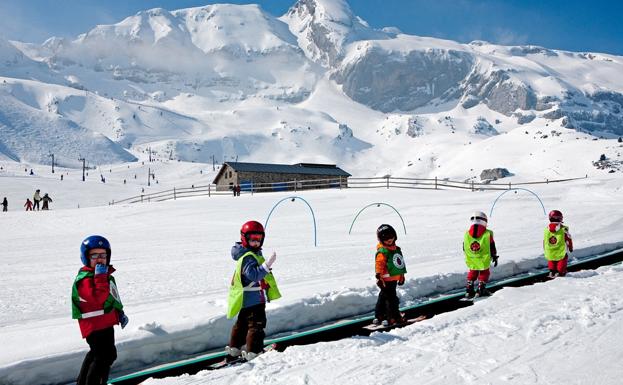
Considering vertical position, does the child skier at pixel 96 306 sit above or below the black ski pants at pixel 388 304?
above

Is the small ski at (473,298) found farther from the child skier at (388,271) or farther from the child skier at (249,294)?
the child skier at (249,294)

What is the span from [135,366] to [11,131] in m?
169

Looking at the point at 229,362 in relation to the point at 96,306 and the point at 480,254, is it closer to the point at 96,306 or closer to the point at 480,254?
the point at 96,306

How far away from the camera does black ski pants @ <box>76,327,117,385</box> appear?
415cm

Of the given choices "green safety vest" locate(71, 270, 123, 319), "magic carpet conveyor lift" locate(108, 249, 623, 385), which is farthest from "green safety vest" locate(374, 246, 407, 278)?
"green safety vest" locate(71, 270, 123, 319)

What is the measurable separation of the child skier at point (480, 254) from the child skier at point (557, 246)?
7.51 ft

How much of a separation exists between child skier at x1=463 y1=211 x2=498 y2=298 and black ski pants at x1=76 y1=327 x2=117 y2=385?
19.5 feet

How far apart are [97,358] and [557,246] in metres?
8.81

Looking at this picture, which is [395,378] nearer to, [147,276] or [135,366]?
[135,366]

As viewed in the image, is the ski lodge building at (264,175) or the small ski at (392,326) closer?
the small ski at (392,326)

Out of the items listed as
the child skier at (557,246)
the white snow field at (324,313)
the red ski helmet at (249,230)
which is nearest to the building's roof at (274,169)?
the white snow field at (324,313)

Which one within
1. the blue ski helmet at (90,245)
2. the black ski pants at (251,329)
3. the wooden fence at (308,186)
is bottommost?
the black ski pants at (251,329)

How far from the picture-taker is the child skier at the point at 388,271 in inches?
252

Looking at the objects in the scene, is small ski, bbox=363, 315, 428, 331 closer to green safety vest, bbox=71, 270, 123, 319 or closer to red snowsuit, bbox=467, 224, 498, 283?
red snowsuit, bbox=467, 224, 498, 283
